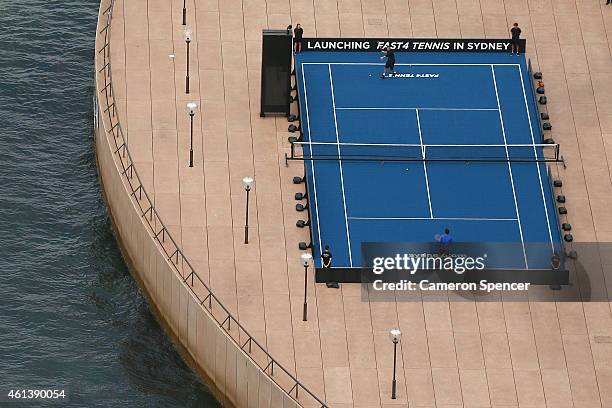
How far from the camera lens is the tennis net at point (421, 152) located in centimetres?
12319

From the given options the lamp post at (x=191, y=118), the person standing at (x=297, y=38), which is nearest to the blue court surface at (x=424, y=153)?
the person standing at (x=297, y=38)

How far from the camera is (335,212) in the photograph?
11988cm

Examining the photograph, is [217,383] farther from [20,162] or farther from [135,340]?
[20,162]

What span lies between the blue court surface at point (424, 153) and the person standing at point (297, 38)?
61 cm

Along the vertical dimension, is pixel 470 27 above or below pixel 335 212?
above

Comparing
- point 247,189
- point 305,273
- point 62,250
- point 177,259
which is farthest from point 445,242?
point 62,250

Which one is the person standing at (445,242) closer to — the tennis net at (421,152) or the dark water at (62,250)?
the tennis net at (421,152)

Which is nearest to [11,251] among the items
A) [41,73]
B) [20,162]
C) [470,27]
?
[20,162]

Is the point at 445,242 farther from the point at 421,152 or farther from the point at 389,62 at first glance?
the point at 389,62

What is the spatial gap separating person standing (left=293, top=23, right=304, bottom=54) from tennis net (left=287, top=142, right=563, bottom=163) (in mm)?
7879

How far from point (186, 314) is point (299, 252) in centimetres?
662

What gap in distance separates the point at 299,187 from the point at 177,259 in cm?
852

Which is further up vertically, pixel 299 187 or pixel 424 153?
pixel 424 153
